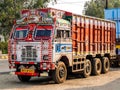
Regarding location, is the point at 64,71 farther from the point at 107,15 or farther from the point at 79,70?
the point at 107,15

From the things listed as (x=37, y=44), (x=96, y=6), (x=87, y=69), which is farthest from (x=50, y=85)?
(x=96, y=6)

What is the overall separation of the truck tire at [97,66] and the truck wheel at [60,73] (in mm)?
3771

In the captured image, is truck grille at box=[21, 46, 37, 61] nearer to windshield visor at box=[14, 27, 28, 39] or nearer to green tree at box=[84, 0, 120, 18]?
windshield visor at box=[14, 27, 28, 39]

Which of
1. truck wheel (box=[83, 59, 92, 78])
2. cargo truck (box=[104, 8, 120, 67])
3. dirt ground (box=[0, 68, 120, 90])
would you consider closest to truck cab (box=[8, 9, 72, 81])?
dirt ground (box=[0, 68, 120, 90])

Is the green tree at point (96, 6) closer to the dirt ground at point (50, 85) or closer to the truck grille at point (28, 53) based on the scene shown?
the dirt ground at point (50, 85)

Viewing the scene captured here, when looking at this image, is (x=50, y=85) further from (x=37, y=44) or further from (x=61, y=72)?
(x=37, y=44)

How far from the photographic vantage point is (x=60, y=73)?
16.7 m

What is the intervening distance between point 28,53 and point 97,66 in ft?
18.4

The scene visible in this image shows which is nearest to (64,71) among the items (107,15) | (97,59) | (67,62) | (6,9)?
(67,62)

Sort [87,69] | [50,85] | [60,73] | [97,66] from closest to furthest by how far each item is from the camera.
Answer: [50,85]
[60,73]
[87,69]
[97,66]

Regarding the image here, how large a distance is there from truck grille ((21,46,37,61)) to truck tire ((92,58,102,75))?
5.00m

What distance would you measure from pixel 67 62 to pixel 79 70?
148 centimetres

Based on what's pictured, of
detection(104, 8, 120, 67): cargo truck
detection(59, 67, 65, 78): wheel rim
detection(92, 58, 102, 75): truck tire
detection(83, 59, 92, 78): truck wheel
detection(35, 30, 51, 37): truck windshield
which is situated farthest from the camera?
detection(104, 8, 120, 67): cargo truck

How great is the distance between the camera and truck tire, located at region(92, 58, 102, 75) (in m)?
20.5
